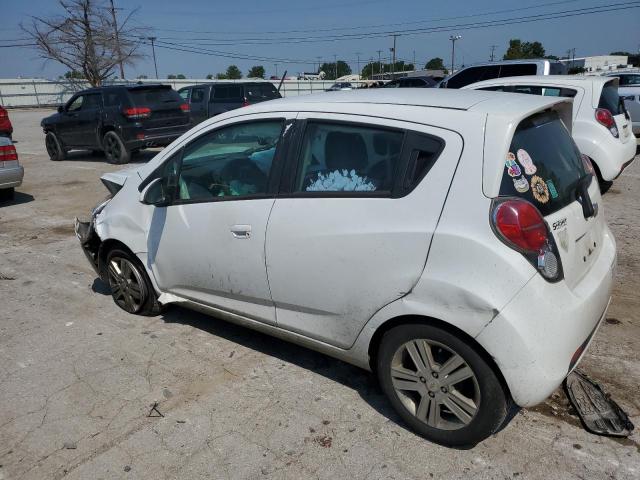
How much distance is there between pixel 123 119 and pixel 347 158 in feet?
34.6

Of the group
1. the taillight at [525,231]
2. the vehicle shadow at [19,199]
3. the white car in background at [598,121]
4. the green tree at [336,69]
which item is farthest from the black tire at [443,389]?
the green tree at [336,69]

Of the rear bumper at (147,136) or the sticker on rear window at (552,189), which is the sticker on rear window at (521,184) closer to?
the sticker on rear window at (552,189)

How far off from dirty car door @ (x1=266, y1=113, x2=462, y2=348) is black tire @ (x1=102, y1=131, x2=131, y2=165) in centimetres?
1027

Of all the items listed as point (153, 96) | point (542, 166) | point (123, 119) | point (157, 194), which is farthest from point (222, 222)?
point (153, 96)

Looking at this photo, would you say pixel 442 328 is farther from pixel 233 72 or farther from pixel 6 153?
pixel 233 72

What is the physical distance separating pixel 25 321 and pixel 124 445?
7.01 ft

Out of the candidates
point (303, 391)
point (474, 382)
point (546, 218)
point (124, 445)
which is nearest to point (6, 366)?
point (124, 445)

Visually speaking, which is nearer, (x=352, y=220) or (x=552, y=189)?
(x=552, y=189)

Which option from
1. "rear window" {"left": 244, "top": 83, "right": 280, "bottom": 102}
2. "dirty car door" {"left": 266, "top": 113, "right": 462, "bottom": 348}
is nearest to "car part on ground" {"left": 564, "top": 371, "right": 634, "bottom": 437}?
"dirty car door" {"left": 266, "top": 113, "right": 462, "bottom": 348}

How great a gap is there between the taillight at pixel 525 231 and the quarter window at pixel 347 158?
56cm

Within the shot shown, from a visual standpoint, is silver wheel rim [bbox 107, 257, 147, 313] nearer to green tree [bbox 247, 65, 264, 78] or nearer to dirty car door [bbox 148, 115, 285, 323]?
dirty car door [bbox 148, 115, 285, 323]

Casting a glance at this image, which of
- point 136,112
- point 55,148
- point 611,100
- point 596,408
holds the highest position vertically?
point 136,112

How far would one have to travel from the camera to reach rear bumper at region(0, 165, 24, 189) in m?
8.09

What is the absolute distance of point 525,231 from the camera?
2.22m
